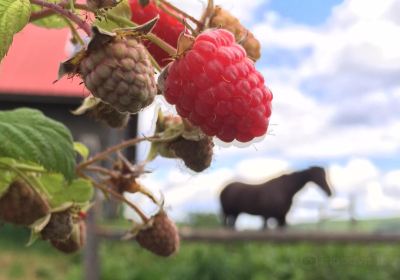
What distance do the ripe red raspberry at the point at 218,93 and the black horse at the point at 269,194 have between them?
9267mm

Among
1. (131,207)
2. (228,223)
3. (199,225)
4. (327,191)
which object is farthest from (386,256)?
(131,207)

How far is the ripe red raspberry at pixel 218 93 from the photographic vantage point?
2.60ft

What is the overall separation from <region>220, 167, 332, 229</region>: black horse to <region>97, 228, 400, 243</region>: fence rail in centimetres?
Answer: 369

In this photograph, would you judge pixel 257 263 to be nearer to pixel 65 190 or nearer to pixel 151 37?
pixel 65 190

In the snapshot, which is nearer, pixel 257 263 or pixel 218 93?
pixel 218 93

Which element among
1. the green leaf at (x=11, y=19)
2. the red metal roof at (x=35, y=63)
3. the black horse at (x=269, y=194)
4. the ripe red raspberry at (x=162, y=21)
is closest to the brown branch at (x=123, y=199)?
the ripe red raspberry at (x=162, y=21)

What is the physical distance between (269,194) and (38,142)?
934 cm

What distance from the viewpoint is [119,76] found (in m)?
0.73

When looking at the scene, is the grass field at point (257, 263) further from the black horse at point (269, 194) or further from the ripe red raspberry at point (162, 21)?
the ripe red raspberry at point (162, 21)

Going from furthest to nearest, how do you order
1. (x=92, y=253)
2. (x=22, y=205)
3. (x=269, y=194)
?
1. (x=269, y=194)
2. (x=92, y=253)
3. (x=22, y=205)

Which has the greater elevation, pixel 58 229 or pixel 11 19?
pixel 11 19

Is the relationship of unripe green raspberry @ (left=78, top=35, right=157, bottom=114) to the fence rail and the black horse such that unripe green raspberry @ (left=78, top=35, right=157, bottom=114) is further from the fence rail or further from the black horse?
the black horse

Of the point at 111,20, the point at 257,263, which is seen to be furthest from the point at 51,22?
the point at 257,263

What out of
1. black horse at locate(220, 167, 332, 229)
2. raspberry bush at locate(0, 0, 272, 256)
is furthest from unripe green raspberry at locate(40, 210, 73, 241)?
black horse at locate(220, 167, 332, 229)
